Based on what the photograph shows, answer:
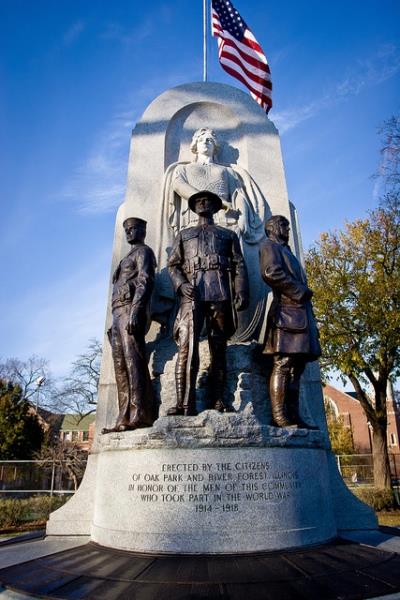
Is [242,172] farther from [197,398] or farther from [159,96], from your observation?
[197,398]

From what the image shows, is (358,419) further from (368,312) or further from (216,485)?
(216,485)

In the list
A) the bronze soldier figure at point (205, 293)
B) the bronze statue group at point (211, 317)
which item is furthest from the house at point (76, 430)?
the bronze soldier figure at point (205, 293)

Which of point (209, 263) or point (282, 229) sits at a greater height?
point (282, 229)

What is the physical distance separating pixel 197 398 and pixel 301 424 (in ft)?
4.14

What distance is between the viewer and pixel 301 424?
16.8 ft

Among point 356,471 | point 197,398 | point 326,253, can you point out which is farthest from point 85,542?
point 356,471

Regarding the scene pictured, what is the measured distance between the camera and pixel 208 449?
432cm

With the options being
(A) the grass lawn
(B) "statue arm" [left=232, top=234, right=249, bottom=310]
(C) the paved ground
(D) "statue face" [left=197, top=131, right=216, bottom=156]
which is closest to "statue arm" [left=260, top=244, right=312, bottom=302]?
(B) "statue arm" [left=232, top=234, right=249, bottom=310]

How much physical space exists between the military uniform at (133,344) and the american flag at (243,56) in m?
5.63

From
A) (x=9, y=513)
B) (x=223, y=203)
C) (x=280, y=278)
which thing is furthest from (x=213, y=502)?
(x=9, y=513)

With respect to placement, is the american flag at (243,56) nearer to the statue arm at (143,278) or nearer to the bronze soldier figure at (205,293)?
the bronze soldier figure at (205,293)

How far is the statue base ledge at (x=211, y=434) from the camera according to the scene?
4359mm

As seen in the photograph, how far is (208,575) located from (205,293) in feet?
9.34

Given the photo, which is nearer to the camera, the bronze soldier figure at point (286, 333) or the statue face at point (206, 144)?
the bronze soldier figure at point (286, 333)
